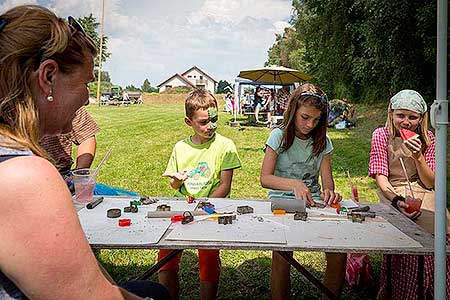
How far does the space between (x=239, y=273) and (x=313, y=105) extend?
1.60 metres

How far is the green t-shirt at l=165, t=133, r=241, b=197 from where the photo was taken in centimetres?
292

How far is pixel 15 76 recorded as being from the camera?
106 centimetres

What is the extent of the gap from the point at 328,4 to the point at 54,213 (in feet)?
52.7

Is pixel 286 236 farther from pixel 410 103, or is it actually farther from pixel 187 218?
pixel 410 103

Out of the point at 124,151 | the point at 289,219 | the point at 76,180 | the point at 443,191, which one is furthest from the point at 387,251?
the point at 124,151

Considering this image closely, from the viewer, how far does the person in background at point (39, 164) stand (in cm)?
93

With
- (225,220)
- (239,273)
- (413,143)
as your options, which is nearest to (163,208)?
(225,220)

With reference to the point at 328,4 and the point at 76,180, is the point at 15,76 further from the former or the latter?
the point at 328,4

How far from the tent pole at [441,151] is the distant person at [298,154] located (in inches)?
37.2

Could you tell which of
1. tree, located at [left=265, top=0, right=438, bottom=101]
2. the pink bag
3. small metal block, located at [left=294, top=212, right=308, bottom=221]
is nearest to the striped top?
small metal block, located at [left=294, top=212, right=308, bottom=221]

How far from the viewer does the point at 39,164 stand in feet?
3.22

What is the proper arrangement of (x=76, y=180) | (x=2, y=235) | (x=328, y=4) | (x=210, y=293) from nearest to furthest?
(x=2, y=235) < (x=76, y=180) < (x=210, y=293) < (x=328, y=4)

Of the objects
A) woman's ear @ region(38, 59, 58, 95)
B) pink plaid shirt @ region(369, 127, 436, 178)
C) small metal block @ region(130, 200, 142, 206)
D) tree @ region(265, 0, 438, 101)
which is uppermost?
tree @ region(265, 0, 438, 101)

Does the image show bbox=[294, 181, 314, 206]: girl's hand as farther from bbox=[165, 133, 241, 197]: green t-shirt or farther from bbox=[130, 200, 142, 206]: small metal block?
bbox=[130, 200, 142, 206]: small metal block
